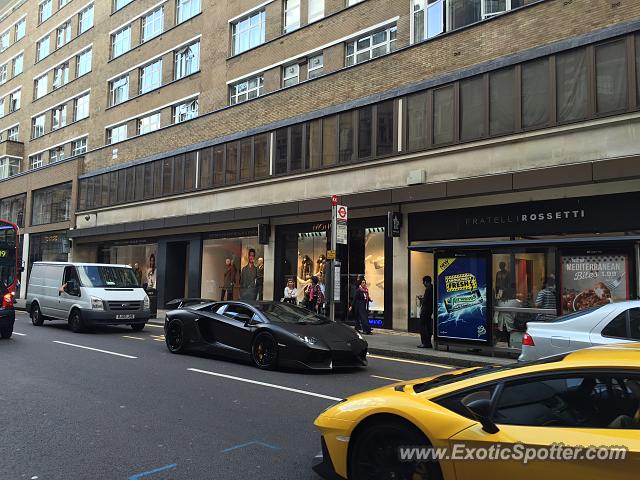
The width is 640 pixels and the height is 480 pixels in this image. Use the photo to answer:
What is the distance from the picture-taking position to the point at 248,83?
23.0 metres

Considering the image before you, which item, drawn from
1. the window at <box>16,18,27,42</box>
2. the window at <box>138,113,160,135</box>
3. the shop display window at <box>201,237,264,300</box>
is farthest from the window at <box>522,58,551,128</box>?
the window at <box>16,18,27,42</box>

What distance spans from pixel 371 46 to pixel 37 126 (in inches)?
1222

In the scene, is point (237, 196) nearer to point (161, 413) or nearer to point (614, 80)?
point (614, 80)

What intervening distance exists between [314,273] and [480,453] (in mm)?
16107

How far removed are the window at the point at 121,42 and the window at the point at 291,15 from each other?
13.3 m

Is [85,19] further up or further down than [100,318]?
further up

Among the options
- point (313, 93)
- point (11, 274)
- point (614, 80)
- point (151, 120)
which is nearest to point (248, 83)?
point (313, 93)

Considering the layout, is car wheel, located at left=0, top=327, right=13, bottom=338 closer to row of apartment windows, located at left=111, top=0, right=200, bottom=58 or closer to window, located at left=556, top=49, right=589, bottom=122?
window, located at left=556, top=49, right=589, bottom=122

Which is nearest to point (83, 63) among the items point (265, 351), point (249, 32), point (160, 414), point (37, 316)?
point (249, 32)

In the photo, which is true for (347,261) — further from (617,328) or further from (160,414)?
(160,414)

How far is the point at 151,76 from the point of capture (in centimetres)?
2861

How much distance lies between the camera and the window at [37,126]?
3862cm

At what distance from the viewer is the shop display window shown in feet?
70.6

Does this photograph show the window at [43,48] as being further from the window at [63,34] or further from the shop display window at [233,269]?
the shop display window at [233,269]
